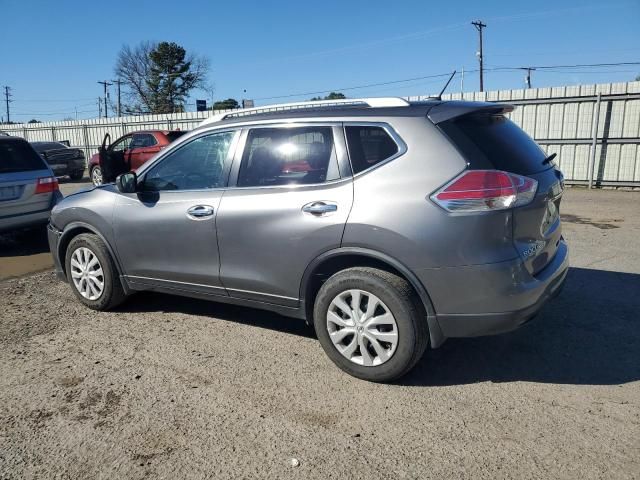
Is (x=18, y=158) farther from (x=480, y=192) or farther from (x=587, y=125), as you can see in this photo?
(x=587, y=125)

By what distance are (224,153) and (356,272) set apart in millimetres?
1517

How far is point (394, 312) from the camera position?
3262 millimetres

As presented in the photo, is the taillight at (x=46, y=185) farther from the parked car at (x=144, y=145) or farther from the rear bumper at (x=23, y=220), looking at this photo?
the parked car at (x=144, y=145)

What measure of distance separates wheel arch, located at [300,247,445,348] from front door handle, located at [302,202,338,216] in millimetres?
263

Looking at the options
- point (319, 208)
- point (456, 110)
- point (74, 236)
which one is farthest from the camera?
point (74, 236)

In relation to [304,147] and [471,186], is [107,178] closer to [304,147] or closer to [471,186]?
[304,147]

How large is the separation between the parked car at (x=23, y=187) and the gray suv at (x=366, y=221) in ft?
12.8

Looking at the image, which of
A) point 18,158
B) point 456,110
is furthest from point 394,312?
point 18,158

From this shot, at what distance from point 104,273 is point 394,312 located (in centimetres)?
286

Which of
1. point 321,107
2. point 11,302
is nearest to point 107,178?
point 11,302

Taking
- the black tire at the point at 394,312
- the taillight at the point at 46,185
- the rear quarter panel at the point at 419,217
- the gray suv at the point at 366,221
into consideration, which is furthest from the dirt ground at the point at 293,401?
the taillight at the point at 46,185

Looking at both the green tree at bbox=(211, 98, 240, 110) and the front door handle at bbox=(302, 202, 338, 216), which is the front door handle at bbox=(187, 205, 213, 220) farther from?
the green tree at bbox=(211, 98, 240, 110)

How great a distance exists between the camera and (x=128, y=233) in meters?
4.52

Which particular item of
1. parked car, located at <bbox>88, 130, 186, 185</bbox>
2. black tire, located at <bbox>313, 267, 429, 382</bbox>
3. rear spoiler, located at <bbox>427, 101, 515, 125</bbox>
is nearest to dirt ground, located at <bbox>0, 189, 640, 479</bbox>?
black tire, located at <bbox>313, 267, 429, 382</bbox>
